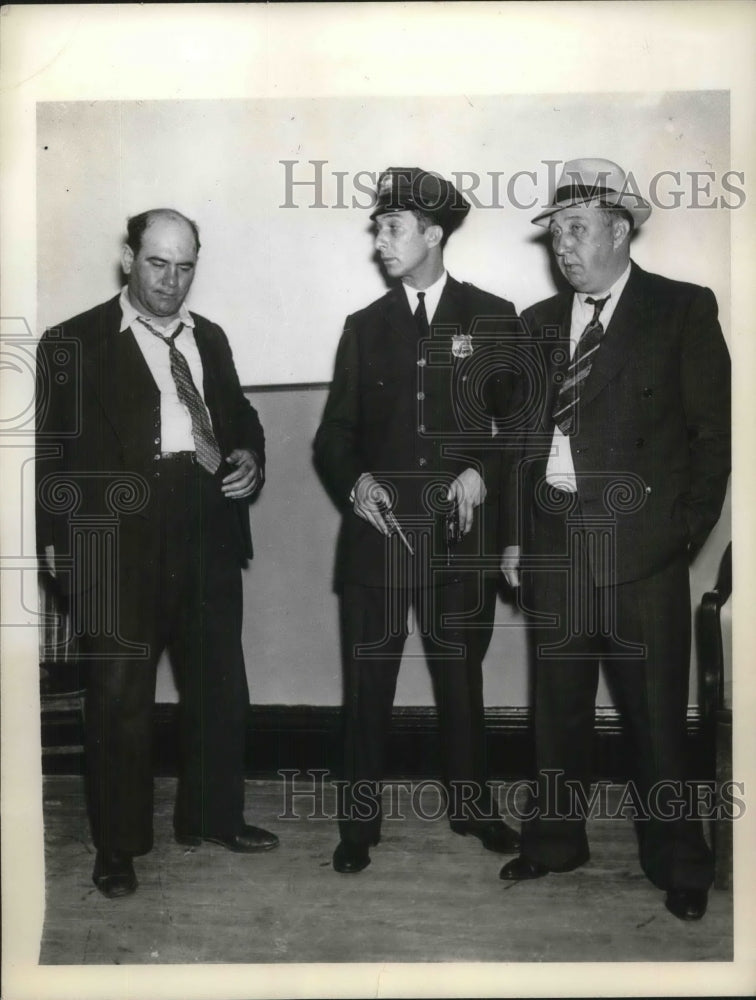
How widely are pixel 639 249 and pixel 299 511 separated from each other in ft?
3.61

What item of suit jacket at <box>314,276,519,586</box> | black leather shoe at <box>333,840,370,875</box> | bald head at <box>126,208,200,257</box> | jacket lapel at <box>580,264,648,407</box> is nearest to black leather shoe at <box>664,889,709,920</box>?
black leather shoe at <box>333,840,370,875</box>

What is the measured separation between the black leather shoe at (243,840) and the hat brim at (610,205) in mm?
1709

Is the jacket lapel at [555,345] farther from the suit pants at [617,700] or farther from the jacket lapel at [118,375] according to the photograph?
the jacket lapel at [118,375]

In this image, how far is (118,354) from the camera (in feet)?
9.21

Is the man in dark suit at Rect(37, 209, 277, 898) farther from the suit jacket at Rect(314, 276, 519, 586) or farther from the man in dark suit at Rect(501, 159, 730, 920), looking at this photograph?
the man in dark suit at Rect(501, 159, 730, 920)

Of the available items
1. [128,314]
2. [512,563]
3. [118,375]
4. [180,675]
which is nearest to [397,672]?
[512,563]

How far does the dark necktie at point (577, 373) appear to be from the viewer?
276 cm

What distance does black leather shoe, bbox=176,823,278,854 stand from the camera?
2.80 m

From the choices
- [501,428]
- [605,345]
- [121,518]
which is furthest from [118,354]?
[605,345]

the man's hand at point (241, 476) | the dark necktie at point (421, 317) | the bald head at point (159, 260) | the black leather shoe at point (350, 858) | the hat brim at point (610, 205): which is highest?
the hat brim at point (610, 205)

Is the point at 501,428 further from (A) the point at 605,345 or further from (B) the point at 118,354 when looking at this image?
(B) the point at 118,354

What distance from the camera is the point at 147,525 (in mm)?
2791

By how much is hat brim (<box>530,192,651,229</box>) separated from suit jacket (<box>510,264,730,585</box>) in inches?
5.3

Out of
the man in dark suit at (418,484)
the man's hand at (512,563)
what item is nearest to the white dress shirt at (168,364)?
the man in dark suit at (418,484)
